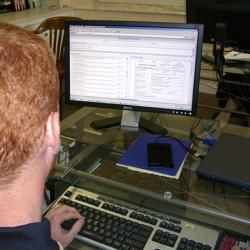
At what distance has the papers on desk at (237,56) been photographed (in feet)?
7.36

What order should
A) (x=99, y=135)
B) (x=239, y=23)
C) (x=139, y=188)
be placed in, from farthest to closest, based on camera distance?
(x=239, y=23) → (x=99, y=135) → (x=139, y=188)

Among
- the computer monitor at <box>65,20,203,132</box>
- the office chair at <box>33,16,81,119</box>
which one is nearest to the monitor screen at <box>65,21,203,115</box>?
the computer monitor at <box>65,20,203,132</box>

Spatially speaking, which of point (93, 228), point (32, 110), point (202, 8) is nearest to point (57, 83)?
point (32, 110)

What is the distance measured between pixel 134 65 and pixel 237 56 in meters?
1.12

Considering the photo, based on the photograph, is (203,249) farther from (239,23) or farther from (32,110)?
(239,23)

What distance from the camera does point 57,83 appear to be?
2.17ft

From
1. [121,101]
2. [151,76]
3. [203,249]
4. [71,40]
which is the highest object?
[71,40]

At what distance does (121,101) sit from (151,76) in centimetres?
16

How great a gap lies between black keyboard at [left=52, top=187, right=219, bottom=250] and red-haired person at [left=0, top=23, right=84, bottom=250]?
0.32 m

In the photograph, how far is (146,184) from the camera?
1.18m

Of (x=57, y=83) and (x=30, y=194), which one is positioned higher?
(x=57, y=83)

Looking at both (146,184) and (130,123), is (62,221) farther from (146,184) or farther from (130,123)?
(130,123)

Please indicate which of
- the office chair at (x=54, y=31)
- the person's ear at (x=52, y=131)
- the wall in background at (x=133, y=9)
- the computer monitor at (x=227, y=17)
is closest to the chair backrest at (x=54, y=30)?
the office chair at (x=54, y=31)

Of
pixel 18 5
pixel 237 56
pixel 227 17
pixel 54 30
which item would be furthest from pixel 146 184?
pixel 18 5
